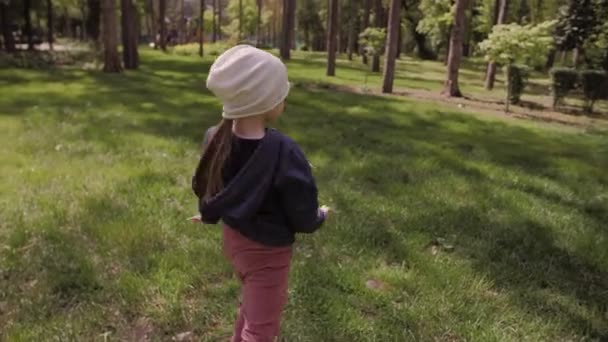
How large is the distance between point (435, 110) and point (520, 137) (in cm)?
315

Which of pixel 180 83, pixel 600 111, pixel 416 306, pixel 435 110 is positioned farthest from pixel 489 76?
pixel 416 306

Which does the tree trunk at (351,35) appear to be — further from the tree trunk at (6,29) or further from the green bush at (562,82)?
the tree trunk at (6,29)

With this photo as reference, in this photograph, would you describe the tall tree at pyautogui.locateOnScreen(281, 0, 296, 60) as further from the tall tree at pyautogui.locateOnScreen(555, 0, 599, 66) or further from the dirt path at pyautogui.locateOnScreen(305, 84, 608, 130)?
the tall tree at pyautogui.locateOnScreen(555, 0, 599, 66)

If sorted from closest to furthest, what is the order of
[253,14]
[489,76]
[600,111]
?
[600,111] → [489,76] → [253,14]

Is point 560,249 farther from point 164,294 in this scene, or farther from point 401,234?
point 164,294

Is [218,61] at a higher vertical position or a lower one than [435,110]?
higher

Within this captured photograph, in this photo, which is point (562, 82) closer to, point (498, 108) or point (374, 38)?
point (498, 108)

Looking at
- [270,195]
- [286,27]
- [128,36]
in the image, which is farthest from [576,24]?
[270,195]

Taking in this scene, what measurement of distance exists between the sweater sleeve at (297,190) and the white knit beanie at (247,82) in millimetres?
246

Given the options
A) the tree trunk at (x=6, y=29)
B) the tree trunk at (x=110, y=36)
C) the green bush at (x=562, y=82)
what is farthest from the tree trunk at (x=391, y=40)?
the tree trunk at (x=6, y=29)

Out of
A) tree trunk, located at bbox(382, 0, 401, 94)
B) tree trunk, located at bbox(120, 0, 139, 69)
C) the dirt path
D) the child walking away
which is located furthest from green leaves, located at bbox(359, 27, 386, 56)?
the child walking away

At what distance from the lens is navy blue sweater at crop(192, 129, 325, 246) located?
2297mm

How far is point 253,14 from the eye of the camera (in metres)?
62.6

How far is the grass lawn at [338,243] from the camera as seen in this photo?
141 inches
